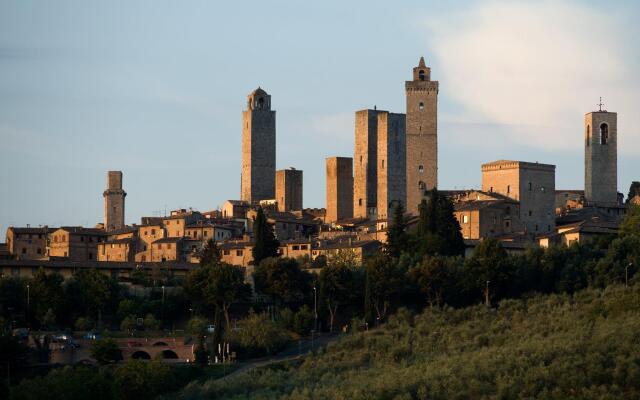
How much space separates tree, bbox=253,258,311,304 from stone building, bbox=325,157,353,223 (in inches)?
895

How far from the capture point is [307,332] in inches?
3029

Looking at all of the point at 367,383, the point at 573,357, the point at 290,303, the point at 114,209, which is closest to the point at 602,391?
the point at 573,357

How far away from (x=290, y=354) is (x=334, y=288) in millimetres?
6556

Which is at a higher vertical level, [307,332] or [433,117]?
[433,117]

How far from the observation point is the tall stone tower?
114 m

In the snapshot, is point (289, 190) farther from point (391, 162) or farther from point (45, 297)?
point (45, 297)

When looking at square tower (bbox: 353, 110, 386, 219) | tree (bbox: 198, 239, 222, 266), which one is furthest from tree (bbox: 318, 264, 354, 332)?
square tower (bbox: 353, 110, 386, 219)

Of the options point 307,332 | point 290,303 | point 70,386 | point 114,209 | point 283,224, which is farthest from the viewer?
point 114,209

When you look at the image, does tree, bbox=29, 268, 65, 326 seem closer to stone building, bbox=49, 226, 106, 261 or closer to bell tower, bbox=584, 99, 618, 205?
stone building, bbox=49, 226, 106, 261

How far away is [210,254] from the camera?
90.8 meters

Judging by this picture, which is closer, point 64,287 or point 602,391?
point 602,391

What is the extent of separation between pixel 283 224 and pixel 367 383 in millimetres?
39195

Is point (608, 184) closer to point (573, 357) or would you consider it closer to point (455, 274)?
point (455, 274)

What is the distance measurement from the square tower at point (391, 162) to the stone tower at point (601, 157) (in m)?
10.1
